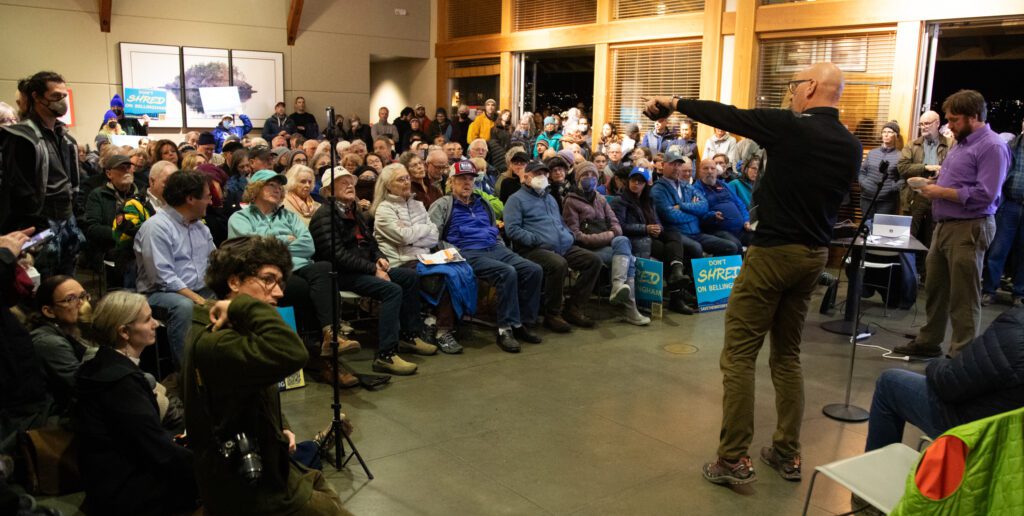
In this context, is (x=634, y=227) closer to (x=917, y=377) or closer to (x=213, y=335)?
(x=917, y=377)

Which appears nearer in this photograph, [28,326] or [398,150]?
[28,326]

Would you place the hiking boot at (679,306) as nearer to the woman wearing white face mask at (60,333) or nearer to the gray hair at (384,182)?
the gray hair at (384,182)

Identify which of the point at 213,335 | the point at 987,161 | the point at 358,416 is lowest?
the point at 358,416

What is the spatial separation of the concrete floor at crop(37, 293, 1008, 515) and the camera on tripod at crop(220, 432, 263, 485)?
1212mm

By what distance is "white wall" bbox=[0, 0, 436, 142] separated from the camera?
428 inches

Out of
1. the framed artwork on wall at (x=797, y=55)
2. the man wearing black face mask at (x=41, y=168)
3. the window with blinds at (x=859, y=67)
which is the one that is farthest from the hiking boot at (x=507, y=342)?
the framed artwork on wall at (x=797, y=55)

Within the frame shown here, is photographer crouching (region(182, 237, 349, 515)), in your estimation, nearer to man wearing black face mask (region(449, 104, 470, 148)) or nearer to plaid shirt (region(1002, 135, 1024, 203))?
plaid shirt (region(1002, 135, 1024, 203))

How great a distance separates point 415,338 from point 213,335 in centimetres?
328

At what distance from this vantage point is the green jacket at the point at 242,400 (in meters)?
1.85

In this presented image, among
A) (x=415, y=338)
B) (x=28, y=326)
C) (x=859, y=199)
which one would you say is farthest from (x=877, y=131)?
(x=28, y=326)

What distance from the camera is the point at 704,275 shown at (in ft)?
21.4

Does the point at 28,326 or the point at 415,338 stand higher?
the point at 28,326

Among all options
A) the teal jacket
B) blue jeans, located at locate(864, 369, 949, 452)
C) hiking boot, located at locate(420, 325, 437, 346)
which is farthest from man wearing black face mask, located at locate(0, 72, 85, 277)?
blue jeans, located at locate(864, 369, 949, 452)

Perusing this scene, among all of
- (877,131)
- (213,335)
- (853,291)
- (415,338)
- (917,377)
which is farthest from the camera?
(877,131)
